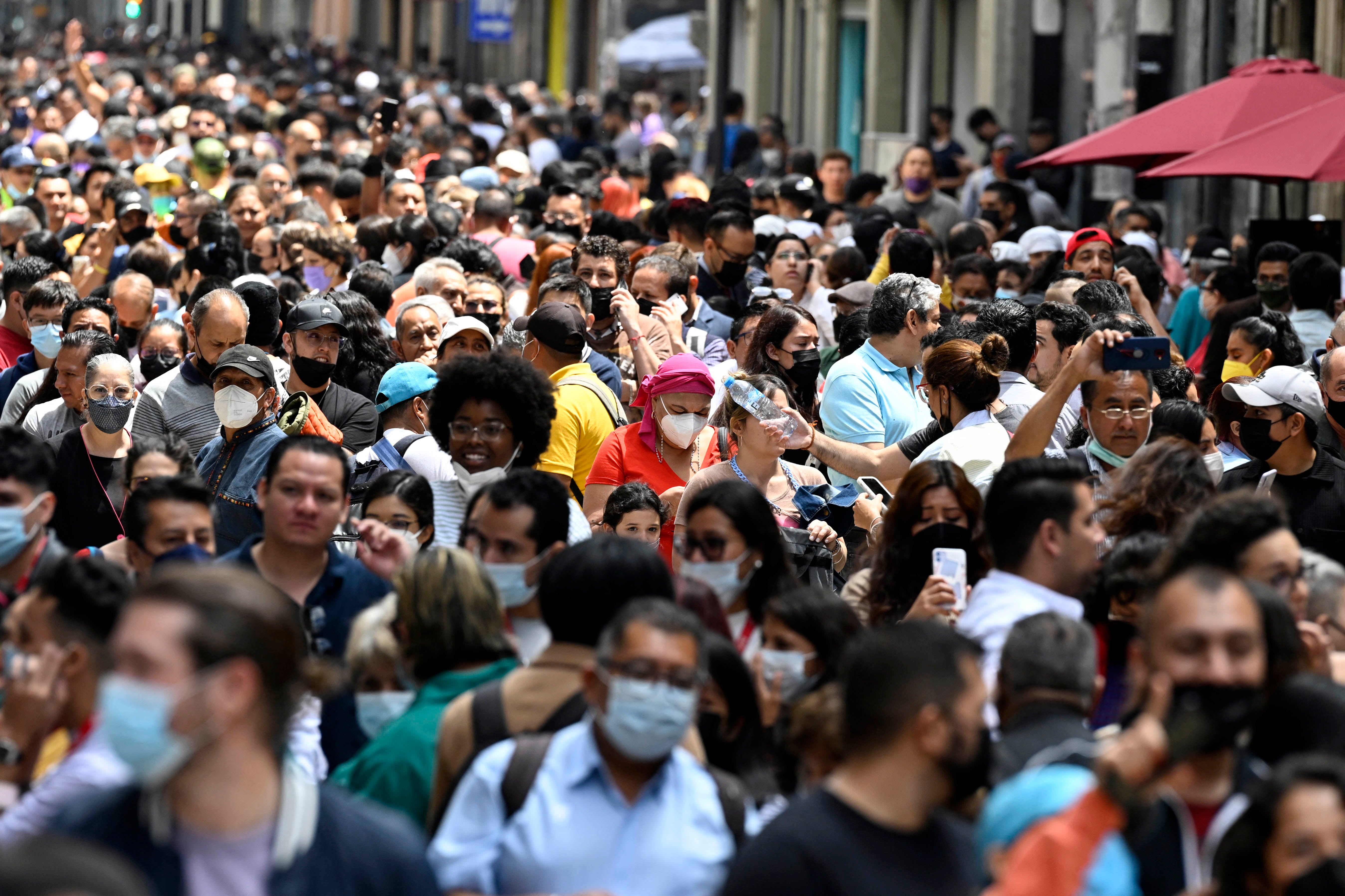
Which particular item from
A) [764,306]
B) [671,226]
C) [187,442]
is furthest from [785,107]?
[187,442]

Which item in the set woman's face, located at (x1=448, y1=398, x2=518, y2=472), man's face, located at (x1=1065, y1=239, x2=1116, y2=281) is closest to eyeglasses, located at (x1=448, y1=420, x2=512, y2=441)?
woman's face, located at (x1=448, y1=398, x2=518, y2=472)

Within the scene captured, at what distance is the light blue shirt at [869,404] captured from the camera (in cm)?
726

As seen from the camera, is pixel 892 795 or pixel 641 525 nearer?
pixel 892 795

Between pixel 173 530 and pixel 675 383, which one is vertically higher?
pixel 675 383

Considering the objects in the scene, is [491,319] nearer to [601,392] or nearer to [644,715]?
[601,392]

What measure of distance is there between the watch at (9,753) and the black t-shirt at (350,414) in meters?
3.85

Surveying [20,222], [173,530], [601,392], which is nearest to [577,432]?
[601,392]

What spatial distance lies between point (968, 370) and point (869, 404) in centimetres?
89

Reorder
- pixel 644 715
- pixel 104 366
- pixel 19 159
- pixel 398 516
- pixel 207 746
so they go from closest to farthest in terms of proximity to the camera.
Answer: pixel 207 746, pixel 644 715, pixel 398 516, pixel 104 366, pixel 19 159

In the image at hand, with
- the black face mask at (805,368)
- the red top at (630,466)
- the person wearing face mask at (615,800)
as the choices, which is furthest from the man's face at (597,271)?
the person wearing face mask at (615,800)

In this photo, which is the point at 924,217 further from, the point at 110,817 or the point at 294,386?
the point at 110,817

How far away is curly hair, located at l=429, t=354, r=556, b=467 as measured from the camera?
6172 millimetres

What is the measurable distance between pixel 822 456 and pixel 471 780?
3.19 metres

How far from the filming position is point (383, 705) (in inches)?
174
